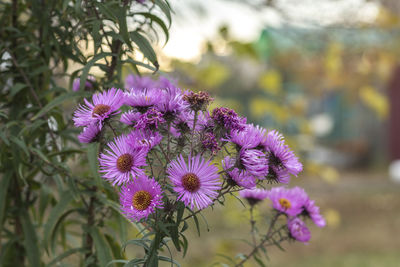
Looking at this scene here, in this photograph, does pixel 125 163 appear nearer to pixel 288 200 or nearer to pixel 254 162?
pixel 254 162

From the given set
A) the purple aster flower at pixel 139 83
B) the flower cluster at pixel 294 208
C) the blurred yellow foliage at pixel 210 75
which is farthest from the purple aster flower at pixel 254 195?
the blurred yellow foliage at pixel 210 75

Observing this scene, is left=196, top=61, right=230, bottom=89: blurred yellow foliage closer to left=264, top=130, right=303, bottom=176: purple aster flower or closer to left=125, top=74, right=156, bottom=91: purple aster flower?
left=125, top=74, right=156, bottom=91: purple aster flower

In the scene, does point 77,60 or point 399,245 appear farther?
point 399,245

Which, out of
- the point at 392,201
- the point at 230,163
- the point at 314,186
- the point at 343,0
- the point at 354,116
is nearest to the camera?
the point at 230,163

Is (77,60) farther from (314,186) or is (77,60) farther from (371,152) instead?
(371,152)

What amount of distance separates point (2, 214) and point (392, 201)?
5.86 meters

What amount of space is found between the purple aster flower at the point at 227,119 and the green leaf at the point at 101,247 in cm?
38

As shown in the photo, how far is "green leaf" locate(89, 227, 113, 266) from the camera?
31.9 inches

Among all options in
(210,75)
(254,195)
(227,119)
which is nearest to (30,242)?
(254,195)

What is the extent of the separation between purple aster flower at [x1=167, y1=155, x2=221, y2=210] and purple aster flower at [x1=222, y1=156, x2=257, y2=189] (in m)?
0.02

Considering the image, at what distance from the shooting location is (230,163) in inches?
22.8

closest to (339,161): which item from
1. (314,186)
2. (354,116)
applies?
(354,116)

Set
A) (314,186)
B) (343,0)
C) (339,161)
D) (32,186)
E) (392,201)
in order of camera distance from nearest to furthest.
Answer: (32,186), (343,0), (392,201), (314,186), (339,161)

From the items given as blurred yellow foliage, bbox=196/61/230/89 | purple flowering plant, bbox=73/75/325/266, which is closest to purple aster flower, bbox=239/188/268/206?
purple flowering plant, bbox=73/75/325/266
